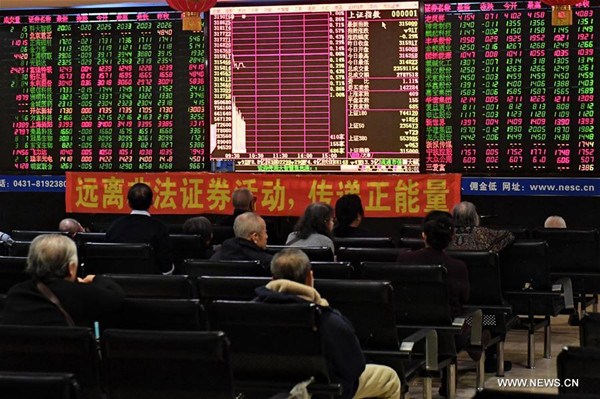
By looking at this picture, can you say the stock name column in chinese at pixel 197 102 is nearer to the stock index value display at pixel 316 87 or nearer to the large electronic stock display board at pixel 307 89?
the large electronic stock display board at pixel 307 89

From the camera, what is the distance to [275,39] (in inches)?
462

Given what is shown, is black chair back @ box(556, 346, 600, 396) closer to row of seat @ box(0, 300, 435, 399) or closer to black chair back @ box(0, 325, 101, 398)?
row of seat @ box(0, 300, 435, 399)

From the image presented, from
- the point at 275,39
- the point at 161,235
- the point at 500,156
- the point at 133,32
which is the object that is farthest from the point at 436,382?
the point at 133,32

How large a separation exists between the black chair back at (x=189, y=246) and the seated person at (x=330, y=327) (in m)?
3.36

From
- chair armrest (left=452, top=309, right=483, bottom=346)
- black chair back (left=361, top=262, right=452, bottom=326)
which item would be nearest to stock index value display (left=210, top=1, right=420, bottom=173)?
chair armrest (left=452, top=309, right=483, bottom=346)

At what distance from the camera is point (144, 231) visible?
8.51 m

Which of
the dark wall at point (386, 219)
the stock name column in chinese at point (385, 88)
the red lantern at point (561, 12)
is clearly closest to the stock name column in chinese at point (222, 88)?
the dark wall at point (386, 219)

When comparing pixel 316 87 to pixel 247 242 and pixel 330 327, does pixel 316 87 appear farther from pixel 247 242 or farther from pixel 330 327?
pixel 330 327

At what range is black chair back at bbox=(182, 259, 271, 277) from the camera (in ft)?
22.4

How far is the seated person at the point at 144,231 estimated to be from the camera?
8.34 m

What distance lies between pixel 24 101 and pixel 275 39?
2.90 m

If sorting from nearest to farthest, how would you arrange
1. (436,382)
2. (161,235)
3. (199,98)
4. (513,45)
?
(436,382), (161,235), (513,45), (199,98)

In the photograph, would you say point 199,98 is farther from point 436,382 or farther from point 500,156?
point 436,382

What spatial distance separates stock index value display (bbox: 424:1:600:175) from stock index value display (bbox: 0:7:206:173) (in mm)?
2507
